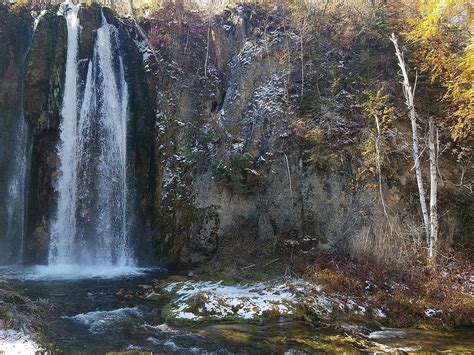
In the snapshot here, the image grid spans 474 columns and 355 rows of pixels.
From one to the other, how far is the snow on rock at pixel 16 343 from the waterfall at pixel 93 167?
23.9ft

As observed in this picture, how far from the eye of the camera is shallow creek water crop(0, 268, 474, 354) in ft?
24.2

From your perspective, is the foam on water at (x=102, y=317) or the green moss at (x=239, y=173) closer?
the foam on water at (x=102, y=317)

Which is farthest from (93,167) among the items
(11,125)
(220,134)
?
(220,134)

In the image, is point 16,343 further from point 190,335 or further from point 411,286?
point 411,286

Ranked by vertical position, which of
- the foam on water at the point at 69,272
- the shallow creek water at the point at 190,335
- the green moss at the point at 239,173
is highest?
the green moss at the point at 239,173

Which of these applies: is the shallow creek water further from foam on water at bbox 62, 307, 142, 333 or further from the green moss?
the green moss

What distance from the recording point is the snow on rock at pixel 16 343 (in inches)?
241

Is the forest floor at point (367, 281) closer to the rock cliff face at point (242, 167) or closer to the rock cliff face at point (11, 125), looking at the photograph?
the rock cliff face at point (242, 167)

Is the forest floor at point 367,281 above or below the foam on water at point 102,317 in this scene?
above

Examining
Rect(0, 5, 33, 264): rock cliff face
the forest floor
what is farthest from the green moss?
Rect(0, 5, 33, 264): rock cliff face

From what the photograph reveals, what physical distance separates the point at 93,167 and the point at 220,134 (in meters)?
4.68

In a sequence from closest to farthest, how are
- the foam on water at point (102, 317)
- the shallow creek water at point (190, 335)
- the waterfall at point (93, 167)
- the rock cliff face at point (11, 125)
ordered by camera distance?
the shallow creek water at point (190, 335), the foam on water at point (102, 317), the waterfall at point (93, 167), the rock cliff face at point (11, 125)

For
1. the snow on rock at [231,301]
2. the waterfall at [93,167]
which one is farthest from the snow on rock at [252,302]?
the waterfall at [93,167]

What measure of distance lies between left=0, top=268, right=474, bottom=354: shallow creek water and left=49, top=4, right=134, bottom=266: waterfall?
3.98m
